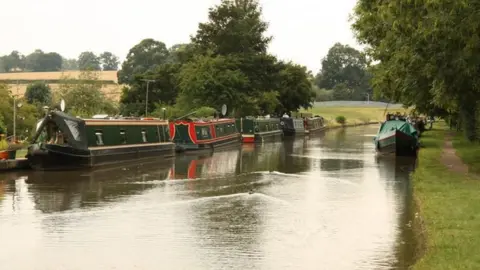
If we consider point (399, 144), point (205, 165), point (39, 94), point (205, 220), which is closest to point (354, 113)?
point (39, 94)

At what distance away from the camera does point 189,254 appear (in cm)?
1076

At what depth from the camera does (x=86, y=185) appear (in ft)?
68.1

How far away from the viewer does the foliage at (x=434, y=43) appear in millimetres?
16406

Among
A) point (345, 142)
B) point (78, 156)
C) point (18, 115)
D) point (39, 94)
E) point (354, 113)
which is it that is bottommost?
point (345, 142)

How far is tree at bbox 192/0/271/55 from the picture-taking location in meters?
54.5

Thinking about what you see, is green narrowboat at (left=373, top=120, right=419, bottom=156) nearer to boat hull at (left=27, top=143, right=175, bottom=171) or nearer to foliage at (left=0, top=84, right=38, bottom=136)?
boat hull at (left=27, top=143, right=175, bottom=171)

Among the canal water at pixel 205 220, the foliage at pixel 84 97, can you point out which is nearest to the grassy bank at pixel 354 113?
the foliage at pixel 84 97

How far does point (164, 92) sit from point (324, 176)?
34444mm

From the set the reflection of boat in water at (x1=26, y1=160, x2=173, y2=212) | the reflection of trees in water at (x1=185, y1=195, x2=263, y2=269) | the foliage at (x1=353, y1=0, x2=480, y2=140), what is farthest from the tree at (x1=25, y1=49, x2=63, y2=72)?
the reflection of trees in water at (x1=185, y1=195, x2=263, y2=269)

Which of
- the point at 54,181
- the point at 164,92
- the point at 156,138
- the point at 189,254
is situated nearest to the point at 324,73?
the point at 164,92

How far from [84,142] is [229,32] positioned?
99.1ft

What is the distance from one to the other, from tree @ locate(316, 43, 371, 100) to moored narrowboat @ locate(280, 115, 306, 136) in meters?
73.5

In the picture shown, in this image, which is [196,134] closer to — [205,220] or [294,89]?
[205,220]

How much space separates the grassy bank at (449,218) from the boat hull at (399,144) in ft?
37.7
